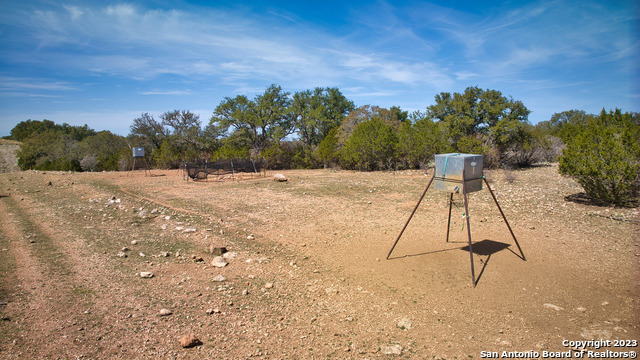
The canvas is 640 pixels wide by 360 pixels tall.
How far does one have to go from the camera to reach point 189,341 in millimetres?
3080

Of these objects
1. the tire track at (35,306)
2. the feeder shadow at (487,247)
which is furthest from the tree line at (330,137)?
the tire track at (35,306)

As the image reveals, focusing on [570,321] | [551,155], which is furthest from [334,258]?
[551,155]

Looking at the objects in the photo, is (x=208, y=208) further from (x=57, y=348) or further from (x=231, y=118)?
(x=231, y=118)

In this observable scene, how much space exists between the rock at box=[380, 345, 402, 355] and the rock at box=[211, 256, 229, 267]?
2.91 metres

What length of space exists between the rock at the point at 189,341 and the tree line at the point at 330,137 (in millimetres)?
10326

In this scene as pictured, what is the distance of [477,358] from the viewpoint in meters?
3.00

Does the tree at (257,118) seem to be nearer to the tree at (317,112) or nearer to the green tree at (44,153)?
the tree at (317,112)

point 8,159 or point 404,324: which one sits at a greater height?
point 8,159

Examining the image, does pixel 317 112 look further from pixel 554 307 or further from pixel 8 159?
pixel 8 159

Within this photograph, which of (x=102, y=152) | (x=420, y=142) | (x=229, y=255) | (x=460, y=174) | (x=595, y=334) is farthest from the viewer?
(x=102, y=152)

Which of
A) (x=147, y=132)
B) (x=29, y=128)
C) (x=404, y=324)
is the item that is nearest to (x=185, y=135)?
(x=147, y=132)

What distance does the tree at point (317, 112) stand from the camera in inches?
1101

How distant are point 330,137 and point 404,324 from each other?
21.3 m

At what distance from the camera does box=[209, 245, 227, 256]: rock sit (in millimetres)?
5556
